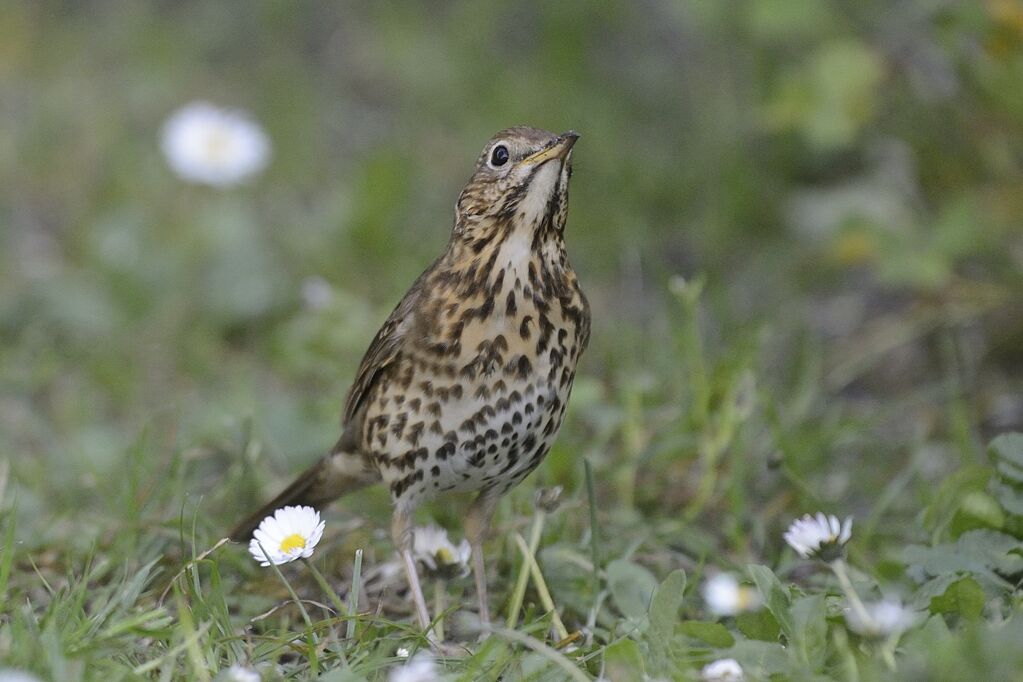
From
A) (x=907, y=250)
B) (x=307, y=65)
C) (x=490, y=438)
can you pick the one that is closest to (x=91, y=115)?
(x=307, y=65)

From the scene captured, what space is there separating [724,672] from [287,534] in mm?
1043

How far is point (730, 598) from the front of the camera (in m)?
3.48

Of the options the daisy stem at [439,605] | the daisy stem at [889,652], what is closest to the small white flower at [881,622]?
the daisy stem at [889,652]

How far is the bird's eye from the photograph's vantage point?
3.56 m

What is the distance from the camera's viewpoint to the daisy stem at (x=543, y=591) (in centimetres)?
353

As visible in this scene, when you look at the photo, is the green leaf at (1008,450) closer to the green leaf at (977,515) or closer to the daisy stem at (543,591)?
the green leaf at (977,515)

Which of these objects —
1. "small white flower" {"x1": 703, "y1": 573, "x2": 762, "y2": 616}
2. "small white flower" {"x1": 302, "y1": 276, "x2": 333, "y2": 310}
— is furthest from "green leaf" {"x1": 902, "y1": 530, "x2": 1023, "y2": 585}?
"small white flower" {"x1": 302, "y1": 276, "x2": 333, "y2": 310}

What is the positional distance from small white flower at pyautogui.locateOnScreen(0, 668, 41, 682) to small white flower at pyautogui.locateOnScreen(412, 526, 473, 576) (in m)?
1.22

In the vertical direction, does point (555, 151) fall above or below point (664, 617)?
above

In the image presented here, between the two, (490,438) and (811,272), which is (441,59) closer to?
(811,272)

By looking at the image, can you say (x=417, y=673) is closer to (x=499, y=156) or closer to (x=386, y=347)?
(x=386, y=347)

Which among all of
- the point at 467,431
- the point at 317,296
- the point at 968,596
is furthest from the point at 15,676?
the point at 317,296

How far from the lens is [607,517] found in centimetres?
427

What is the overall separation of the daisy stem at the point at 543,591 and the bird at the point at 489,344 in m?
0.14
